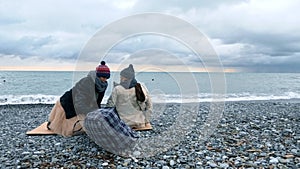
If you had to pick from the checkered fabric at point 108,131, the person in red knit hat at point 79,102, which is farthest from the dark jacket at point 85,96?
the checkered fabric at point 108,131

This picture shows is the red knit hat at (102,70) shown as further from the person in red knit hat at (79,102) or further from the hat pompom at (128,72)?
the hat pompom at (128,72)

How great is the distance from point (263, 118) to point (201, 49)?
15.3ft

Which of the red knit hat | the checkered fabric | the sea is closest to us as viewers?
the checkered fabric

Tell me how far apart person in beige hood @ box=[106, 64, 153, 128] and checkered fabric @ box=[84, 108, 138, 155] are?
5.06ft

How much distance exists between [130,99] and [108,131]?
6.44ft

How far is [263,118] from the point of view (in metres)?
9.37

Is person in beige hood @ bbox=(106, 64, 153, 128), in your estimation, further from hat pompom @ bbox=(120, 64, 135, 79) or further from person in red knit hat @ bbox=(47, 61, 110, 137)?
person in red knit hat @ bbox=(47, 61, 110, 137)

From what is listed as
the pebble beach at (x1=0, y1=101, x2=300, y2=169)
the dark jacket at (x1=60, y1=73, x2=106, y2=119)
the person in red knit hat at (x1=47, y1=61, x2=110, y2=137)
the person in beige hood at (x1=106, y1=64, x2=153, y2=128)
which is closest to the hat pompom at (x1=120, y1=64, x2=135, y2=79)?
the person in beige hood at (x1=106, y1=64, x2=153, y2=128)

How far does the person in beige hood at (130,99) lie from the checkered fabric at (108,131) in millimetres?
1541

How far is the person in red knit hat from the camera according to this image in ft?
20.5

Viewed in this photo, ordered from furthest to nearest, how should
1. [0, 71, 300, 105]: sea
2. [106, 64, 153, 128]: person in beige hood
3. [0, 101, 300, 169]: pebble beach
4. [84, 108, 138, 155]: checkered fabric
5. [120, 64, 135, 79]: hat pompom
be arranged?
1. [0, 71, 300, 105]: sea
2. [106, 64, 153, 128]: person in beige hood
3. [120, 64, 135, 79]: hat pompom
4. [84, 108, 138, 155]: checkered fabric
5. [0, 101, 300, 169]: pebble beach

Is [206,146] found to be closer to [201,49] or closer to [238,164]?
[238,164]

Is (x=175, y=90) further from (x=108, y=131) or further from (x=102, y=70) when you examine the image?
(x=108, y=131)

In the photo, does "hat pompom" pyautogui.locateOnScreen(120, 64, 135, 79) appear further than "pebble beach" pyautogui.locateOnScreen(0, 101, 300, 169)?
Yes
